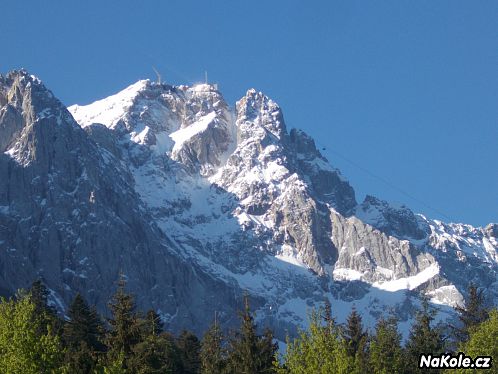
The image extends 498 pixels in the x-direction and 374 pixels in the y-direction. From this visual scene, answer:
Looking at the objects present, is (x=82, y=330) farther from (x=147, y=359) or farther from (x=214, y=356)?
(x=147, y=359)

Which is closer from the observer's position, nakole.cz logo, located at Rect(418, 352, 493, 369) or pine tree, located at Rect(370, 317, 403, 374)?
nakole.cz logo, located at Rect(418, 352, 493, 369)

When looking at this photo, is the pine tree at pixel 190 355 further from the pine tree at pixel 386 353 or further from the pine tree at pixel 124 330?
the pine tree at pixel 124 330

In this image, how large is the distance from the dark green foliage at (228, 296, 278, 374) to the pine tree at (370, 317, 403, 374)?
23.0ft

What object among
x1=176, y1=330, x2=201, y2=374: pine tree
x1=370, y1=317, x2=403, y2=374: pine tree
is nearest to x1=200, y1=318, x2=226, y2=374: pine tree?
x1=370, y1=317, x2=403, y2=374: pine tree

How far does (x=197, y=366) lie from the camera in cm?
11038

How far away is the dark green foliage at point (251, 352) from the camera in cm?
7200

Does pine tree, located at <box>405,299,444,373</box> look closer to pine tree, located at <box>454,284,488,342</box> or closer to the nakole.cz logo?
pine tree, located at <box>454,284,488,342</box>

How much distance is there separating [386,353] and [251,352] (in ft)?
31.0

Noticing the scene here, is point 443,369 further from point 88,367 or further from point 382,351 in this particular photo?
point 88,367

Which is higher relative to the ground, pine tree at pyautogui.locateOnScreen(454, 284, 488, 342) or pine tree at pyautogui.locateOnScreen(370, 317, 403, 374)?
pine tree at pyautogui.locateOnScreen(454, 284, 488, 342)

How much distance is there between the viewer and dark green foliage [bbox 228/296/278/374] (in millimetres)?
72000

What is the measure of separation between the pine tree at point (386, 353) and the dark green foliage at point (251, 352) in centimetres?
700

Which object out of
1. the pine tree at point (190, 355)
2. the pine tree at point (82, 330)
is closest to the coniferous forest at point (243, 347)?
the pine tree at point (82, 330)

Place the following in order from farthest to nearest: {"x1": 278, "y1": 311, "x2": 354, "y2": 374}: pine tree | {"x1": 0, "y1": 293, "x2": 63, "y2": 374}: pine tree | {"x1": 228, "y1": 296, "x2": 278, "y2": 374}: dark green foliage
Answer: {"x1": 228, "y1": 296, "x2": 278, "y2": 374}: dark green foliage → {"x1": 278, "y1": 311, "x2": 354, "y2": 374}: pine tree → {"x1": 0, "y1": 293, "x2": 63, "y2": 374}: pine tree
